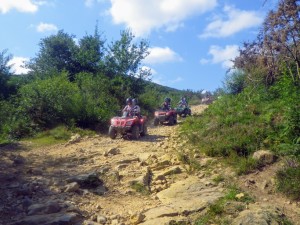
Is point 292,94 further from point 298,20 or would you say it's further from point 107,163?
point 107,163

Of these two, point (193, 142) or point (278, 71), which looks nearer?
point (193, 142)

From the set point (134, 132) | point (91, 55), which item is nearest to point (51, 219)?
point (134, 132)

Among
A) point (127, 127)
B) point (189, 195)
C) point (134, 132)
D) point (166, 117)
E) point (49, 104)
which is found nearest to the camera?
point (189, 195)

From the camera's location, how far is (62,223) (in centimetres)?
618

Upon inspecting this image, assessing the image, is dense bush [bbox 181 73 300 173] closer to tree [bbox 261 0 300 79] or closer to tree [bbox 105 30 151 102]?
tree [bbox 261 0 300 79]

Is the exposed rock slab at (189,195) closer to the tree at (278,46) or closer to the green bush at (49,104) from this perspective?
the tree at (278,46)

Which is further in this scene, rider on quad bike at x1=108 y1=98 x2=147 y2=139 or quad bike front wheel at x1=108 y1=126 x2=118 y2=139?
quad bike front wheel at x1=108 y1=126 x2=118 y2=139

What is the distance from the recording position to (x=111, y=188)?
8.20 m

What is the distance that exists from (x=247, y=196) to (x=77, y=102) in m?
11.5

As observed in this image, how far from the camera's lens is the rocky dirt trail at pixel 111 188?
6461mm

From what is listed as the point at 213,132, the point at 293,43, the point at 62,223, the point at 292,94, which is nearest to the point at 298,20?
the point at 293,43

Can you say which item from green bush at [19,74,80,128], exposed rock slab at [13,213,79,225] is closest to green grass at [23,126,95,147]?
green bush at [19,74,80,128]

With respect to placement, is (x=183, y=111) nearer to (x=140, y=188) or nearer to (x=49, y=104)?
(x=49, y=104)

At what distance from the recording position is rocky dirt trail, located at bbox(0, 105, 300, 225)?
6.46m
